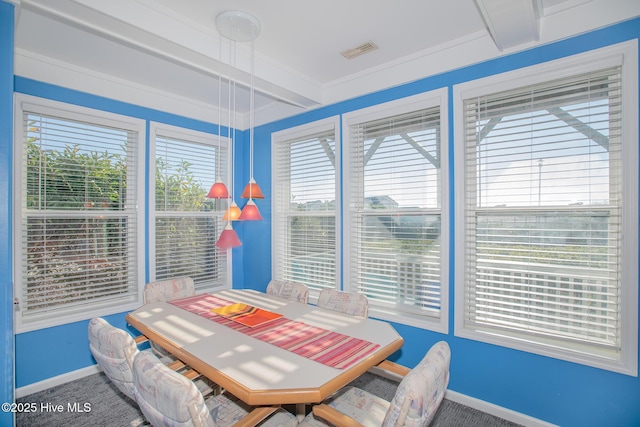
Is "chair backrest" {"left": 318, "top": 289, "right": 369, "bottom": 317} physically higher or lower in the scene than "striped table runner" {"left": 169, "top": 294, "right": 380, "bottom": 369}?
higher

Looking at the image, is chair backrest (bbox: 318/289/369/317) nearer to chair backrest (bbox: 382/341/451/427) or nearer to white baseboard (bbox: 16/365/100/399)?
chair backrest (bbox: 382/341/451/427)

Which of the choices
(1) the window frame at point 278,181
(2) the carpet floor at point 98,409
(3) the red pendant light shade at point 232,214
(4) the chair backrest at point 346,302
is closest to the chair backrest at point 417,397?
(4) the chair backrest at point 346,302

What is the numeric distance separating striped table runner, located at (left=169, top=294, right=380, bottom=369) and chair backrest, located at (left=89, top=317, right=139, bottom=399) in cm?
57

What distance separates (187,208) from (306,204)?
139cm

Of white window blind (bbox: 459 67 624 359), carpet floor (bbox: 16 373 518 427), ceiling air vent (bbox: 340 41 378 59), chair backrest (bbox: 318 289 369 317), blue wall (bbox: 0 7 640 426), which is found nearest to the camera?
blue wall (bbox: 0 7 640 426)

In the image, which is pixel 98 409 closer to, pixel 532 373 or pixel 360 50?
pixel 532 373

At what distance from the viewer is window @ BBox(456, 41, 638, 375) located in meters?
1.89

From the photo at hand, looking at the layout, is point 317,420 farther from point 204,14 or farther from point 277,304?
point 204,14

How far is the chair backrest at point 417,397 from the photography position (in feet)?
3.76

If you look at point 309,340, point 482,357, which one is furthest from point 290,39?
point 482,357

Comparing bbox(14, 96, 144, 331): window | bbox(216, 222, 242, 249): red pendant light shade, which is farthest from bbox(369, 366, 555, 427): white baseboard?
bbox(14, 96, 144, 331): window

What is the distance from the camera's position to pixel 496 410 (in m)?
2.23

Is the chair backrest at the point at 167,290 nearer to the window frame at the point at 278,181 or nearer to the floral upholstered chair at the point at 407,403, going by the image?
the window frame at the point at 278,181

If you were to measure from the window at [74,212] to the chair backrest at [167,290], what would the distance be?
2.09ft
